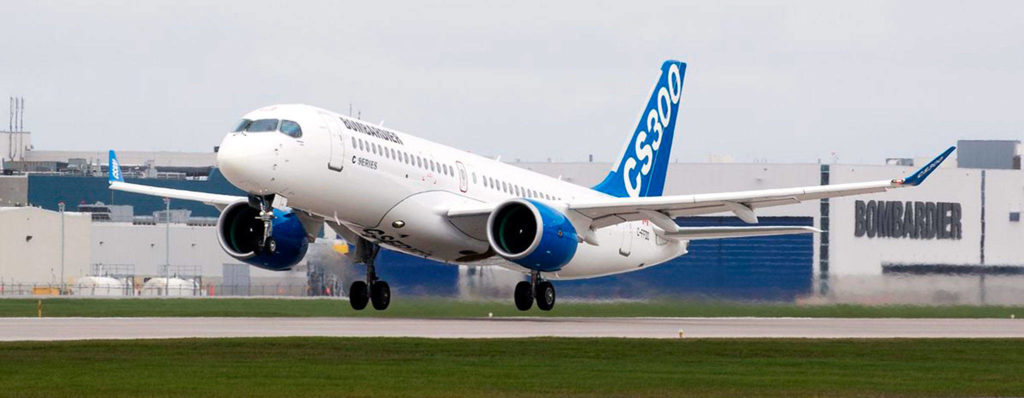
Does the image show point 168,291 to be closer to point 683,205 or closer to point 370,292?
point 370,292

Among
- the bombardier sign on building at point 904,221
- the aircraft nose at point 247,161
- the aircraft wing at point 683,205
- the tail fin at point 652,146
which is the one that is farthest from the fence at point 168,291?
the aircraft nose at point 247,161

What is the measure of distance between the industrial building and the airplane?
572 cm

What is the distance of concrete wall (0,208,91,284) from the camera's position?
343 ft

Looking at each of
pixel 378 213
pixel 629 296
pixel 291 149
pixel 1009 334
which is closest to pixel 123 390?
pixel 291 149

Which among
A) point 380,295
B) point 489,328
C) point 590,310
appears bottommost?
point 590,310

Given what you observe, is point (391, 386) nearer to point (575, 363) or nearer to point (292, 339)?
point (575, 363)

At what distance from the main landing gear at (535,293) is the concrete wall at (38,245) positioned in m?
64.0

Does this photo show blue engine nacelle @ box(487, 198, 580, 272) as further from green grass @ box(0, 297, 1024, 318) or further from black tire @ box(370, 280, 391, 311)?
green grass @ box(0, 297, 1024, 318)

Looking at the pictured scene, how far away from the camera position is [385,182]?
41.8 m

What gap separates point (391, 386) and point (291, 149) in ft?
55.9

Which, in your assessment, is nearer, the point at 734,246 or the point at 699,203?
the point at 699,203

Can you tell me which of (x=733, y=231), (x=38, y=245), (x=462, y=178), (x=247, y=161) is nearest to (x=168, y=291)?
(x=38, y=245)

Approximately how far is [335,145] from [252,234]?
567cm

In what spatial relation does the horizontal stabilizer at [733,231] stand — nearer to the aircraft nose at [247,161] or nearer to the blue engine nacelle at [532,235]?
the blue engine nacelle at [532,235]
